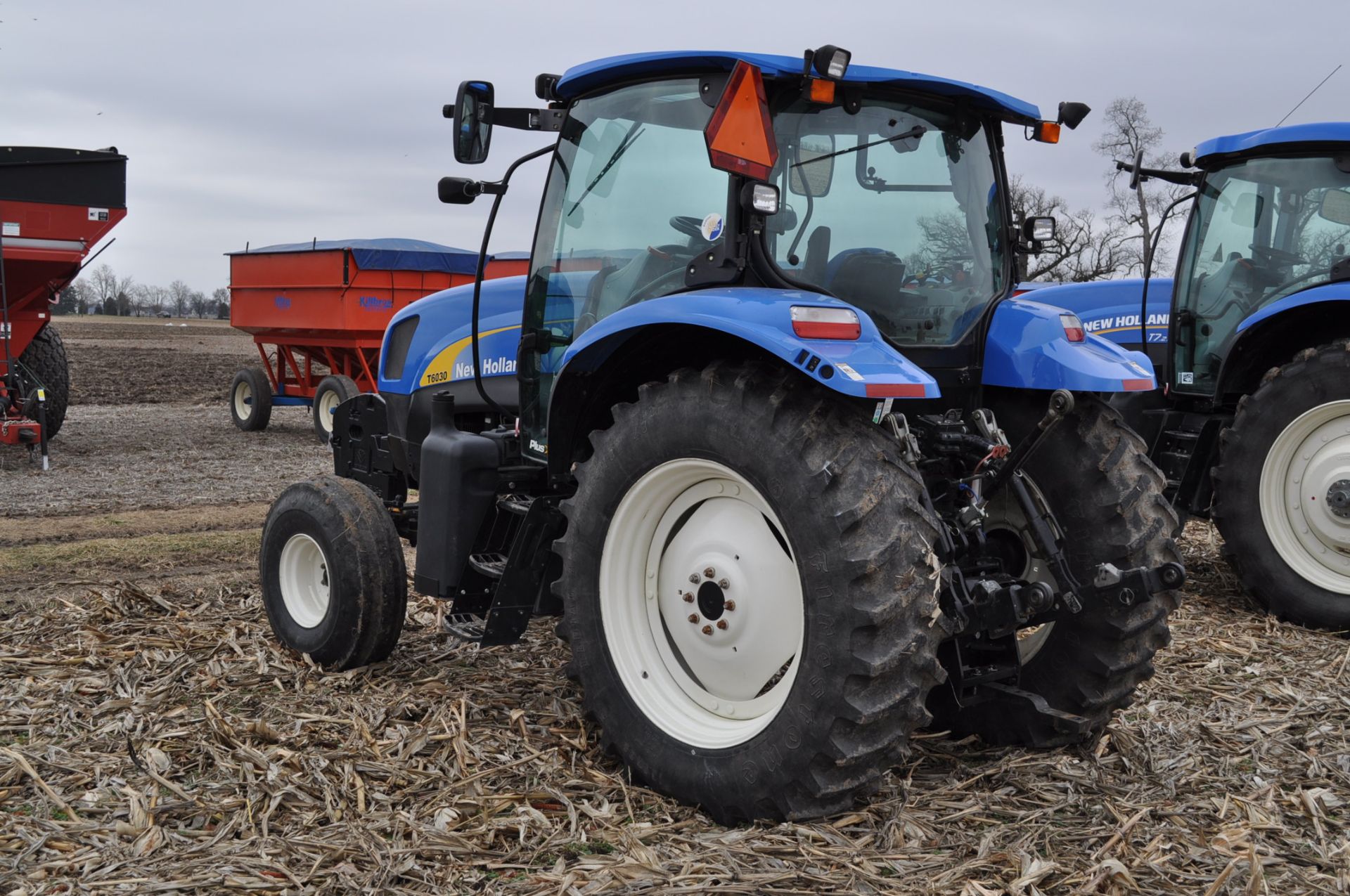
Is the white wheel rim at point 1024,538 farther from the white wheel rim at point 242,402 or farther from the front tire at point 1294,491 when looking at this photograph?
the white wheel rim at point 242,402

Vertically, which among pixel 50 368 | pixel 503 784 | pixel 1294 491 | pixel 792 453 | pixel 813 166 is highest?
pixel 813 166

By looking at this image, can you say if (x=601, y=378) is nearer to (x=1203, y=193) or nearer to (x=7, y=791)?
(x=7, y=791)

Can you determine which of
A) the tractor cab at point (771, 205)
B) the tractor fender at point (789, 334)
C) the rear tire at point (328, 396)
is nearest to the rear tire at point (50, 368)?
the rear tire at point (328, 396)

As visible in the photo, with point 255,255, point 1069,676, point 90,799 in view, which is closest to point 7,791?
point 90,799

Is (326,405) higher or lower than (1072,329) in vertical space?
lower

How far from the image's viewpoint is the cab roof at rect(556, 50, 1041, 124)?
349 centimetres

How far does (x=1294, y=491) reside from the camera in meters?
6.12

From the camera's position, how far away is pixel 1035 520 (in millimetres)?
3695

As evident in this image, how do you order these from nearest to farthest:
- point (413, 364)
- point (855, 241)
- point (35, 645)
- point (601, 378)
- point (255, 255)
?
point (855, 241) → point (601, 378) → point (35, 645) → point (413, 364) → point (255, 255)

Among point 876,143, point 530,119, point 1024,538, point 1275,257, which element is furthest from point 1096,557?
point 1275,257

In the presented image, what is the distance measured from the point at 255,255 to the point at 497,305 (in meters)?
11.4

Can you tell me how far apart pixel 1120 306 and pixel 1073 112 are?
404 centimetres

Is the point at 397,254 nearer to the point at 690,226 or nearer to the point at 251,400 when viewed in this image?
the point at 251,400

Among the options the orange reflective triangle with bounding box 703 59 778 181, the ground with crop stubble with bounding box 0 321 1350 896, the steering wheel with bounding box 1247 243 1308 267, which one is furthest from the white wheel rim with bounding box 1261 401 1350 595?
the orange reflective triangle with bounding box 703 59 778 181
